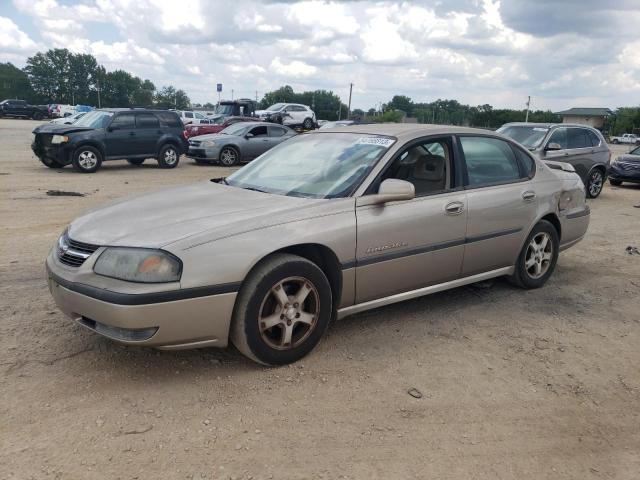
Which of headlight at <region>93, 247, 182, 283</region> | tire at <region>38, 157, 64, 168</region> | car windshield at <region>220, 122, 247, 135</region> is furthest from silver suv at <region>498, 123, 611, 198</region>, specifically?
tire at <region>38, 157, 64, 168</region>

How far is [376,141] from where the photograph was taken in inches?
172

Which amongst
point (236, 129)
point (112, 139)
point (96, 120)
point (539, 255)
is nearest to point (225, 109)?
point (236, 129)

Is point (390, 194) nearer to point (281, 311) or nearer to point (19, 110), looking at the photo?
point (281, 311)

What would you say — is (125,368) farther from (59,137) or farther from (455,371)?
(59,137)

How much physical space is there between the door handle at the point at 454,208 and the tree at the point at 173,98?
4308 inches

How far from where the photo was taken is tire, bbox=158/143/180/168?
52.6ft

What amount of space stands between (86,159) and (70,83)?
9461 cm

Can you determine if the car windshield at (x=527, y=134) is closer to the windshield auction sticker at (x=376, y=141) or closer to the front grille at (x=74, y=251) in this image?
the windshield auction sticker at (x=376, y=141)

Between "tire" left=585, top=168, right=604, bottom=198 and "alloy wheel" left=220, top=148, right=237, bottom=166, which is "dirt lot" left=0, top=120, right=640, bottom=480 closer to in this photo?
"tire" left=585, top=168, right=604, bottom=198

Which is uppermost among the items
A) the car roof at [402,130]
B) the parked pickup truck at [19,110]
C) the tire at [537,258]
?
the car roof at [402,130]

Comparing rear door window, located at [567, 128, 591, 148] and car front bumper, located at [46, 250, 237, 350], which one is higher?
rear door window, located at [567, 128, 591, 148]

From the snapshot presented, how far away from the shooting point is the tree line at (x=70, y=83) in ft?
Answer: 301

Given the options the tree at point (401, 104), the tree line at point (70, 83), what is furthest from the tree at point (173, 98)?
the tree at point (401, 104)

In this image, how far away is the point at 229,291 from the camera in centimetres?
328
